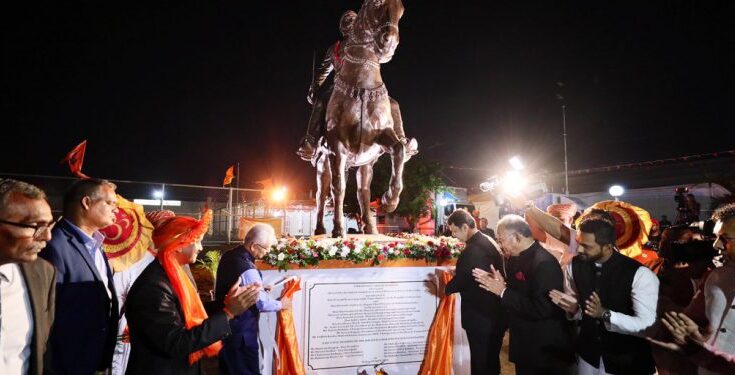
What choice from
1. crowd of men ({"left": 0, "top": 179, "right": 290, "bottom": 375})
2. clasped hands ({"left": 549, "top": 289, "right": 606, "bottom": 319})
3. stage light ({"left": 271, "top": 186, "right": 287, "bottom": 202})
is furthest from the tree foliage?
crowd of men ({"left": 0, "top": 179, "right": 290, "bottom": 375})

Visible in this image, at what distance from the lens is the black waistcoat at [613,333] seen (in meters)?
2.89

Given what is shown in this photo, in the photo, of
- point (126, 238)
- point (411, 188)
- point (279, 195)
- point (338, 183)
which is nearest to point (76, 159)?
point (126, 238)

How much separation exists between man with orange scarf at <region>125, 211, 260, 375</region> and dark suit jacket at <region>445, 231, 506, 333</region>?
2475mm

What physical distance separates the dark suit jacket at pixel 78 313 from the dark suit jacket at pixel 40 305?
192 mm

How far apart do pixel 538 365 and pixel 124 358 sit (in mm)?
4201

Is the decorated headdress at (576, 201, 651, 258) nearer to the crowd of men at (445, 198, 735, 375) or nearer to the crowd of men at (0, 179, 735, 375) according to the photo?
the crowd of men at (445, 198, 735, 375)

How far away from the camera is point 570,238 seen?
184 inches

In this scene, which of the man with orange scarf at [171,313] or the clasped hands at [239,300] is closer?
the man with orange scarf at [171,313]

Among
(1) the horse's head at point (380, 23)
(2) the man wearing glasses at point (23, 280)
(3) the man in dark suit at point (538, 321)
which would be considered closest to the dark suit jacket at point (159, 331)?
(2) the man wearing glasses at point (23, 280)

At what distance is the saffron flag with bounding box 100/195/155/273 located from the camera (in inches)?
176

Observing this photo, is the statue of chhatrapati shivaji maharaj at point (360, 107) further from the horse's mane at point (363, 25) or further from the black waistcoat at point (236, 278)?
the black waistcoat at point (236, 278)

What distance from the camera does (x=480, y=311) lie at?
168 inches

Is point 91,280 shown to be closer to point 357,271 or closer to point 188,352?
point 188,352

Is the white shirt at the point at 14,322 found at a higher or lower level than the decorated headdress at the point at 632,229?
lower
